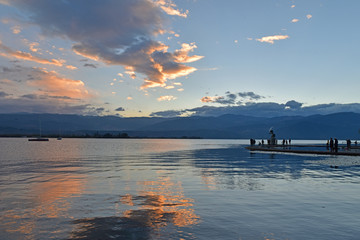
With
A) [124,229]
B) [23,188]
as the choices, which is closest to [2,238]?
[124,229]

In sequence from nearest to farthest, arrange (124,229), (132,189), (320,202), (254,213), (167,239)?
(167,239) < (124,229) < (254,213) < (320,202) < (132,189)

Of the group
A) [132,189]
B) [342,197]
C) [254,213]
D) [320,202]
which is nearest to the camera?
[254,213]

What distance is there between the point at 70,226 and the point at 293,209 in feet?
35.5

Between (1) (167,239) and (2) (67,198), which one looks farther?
(2) (67,198)

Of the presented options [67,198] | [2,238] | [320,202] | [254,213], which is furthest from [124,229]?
[320,202]

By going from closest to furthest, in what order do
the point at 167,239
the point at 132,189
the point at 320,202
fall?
the point at 167,239
the point at 320,202
the point at 132,189

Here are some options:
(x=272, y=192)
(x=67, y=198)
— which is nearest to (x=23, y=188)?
(x=67, y=198)

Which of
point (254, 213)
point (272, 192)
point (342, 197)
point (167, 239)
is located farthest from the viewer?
point (272, 192)

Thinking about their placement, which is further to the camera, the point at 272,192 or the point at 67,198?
the point at 272,192

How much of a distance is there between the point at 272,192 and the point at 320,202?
3.60 meters

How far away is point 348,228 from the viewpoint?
12.0 m

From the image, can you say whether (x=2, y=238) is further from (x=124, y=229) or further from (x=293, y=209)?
(x=293, y=209)

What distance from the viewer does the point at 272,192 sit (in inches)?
793

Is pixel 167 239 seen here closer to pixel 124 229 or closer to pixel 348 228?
pixel 124 229
